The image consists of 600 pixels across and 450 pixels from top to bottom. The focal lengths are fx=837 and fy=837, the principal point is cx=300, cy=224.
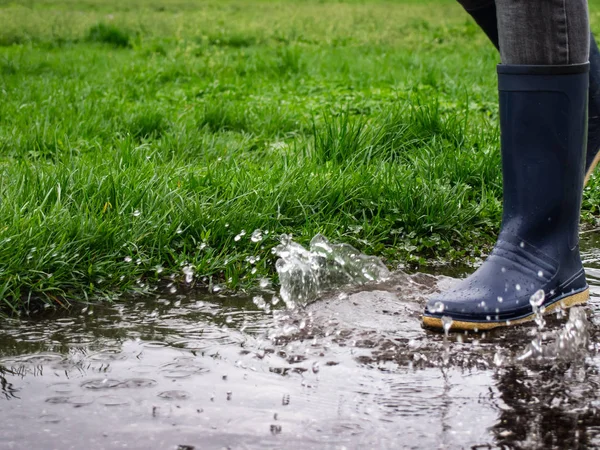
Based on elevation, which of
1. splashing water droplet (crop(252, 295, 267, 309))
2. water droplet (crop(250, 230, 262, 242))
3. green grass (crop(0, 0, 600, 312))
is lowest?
splashing water droplet (crop(252, 295, 267, 309))

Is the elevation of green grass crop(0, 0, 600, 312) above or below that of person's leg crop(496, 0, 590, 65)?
below

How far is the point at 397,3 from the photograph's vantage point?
22.1m

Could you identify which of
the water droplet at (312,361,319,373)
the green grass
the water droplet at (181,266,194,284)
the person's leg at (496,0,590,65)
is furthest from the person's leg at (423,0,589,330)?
the water droplet at (181,266,194,284)

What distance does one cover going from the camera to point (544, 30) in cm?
234

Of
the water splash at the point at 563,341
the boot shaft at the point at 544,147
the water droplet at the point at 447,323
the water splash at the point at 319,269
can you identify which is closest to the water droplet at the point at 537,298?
the water splash at the point at 563,341

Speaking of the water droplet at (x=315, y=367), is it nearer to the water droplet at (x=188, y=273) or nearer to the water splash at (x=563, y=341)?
the water splash at (x=563, y=341)

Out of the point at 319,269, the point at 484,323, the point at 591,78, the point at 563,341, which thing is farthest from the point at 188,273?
the point at 591,78

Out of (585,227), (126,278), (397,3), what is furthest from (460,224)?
(397,3)

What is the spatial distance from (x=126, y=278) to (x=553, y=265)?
1.37 meters

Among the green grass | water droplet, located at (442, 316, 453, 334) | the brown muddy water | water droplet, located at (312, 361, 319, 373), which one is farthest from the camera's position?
the green grass

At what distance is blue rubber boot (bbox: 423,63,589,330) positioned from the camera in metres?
2.36

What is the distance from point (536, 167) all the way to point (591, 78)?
592mm

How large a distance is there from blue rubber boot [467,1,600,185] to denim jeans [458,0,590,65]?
0.32m

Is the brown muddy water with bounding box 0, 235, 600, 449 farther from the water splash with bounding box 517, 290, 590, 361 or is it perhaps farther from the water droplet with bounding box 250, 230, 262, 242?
the water droplet with bounding box 250, 230, 262, 242
